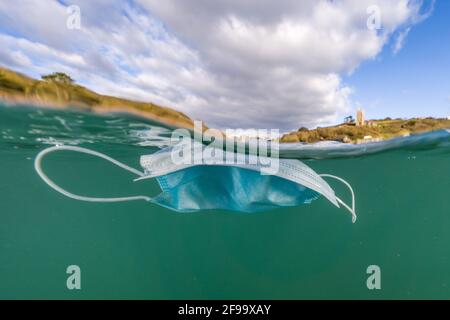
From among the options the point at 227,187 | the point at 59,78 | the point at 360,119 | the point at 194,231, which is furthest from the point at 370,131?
the point at 194,231

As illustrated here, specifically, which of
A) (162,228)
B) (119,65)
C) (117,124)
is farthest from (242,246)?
(119,65)

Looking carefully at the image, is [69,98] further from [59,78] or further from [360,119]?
[360,119]

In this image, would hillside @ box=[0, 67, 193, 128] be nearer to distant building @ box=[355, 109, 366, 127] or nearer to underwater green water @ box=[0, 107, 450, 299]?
underwater green water @ box=[0, 107, 450, 299]

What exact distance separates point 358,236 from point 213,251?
17.2m

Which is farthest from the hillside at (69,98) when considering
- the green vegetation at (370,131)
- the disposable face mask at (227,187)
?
the green vegetation at (370,131)

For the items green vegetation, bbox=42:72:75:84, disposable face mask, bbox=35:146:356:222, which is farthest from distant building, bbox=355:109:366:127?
green vegetation, bbox=42:72:75:84

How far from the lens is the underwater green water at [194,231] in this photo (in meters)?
8.48

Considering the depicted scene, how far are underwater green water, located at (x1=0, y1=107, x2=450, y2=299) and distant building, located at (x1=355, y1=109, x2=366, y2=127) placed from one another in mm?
3551

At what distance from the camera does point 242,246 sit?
2619 cm

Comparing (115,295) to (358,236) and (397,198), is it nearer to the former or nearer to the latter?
(358,236)

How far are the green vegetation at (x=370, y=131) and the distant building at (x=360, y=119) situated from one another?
0.12m

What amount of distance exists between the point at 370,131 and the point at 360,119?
98 cm

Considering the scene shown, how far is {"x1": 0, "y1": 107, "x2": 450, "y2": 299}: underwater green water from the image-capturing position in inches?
334

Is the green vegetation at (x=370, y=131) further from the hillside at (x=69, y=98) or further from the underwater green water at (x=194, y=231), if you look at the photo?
the hillside at (x=69, y=98)
